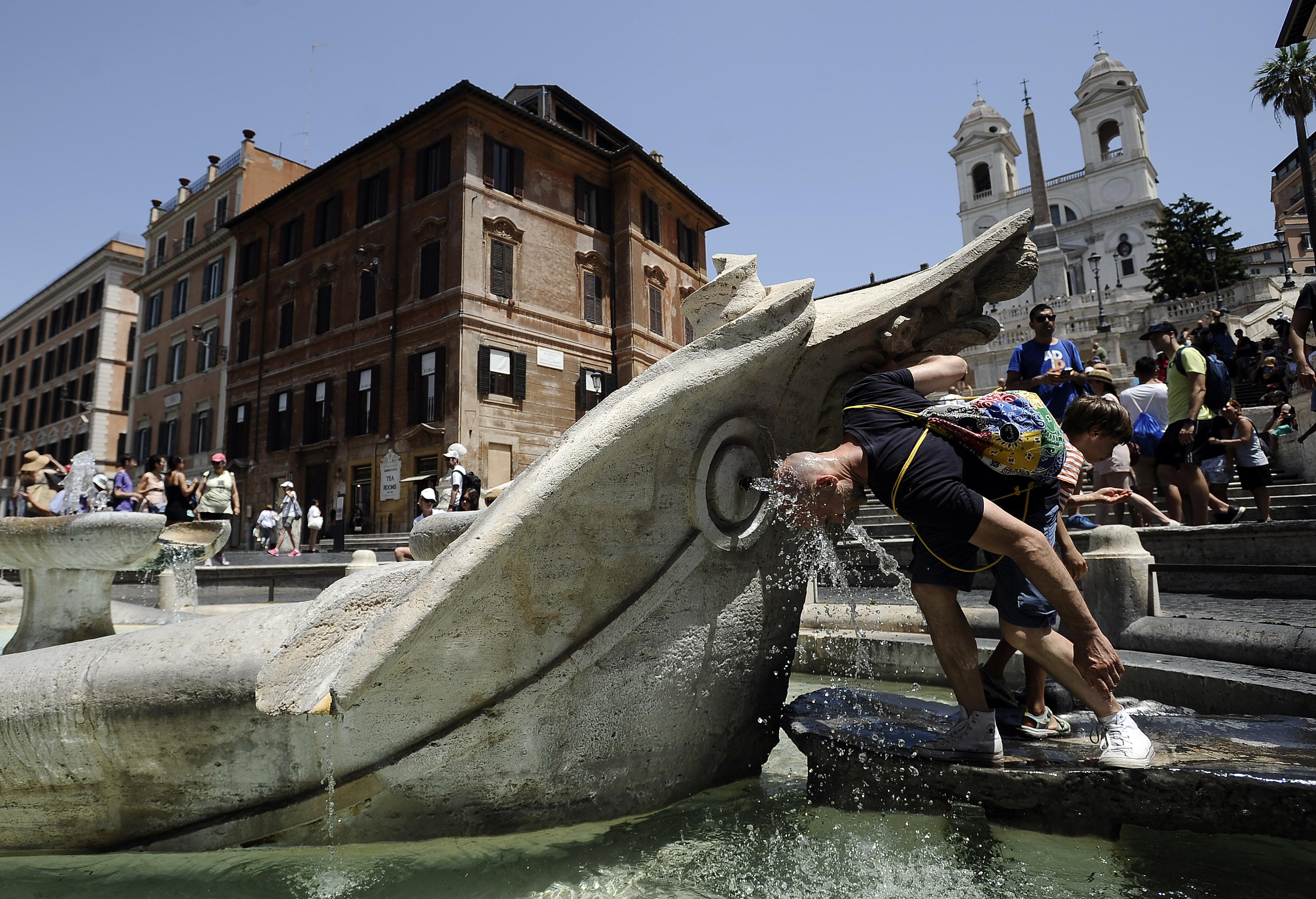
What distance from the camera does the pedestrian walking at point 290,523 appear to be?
701 inches

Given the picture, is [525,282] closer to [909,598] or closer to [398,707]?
[909,598]

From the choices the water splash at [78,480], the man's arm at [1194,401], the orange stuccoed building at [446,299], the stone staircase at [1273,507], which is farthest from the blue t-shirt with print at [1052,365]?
the orange stuccoed building at [446,299]

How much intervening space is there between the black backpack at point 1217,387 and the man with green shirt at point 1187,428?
0.04 metres

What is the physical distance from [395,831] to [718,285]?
1858 millimetres

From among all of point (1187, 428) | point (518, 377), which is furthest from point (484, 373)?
point (1187, 428)

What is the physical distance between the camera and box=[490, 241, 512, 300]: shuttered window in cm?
2414

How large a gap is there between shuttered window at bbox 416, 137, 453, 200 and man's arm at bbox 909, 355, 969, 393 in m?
24.3

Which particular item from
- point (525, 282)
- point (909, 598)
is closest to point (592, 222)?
point (525, 282)

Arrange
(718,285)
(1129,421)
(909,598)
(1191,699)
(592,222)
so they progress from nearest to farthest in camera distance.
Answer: (718,285)
(1129,421)
(1191,699)
(909,598)
(592,222)

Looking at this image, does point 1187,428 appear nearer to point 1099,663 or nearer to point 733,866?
point 1099,663

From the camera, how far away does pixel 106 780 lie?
2133 mm

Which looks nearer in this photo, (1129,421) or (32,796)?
(32,796)

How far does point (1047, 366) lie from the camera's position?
5312mm

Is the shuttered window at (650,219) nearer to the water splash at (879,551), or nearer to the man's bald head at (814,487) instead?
the water splash at (879,551)
